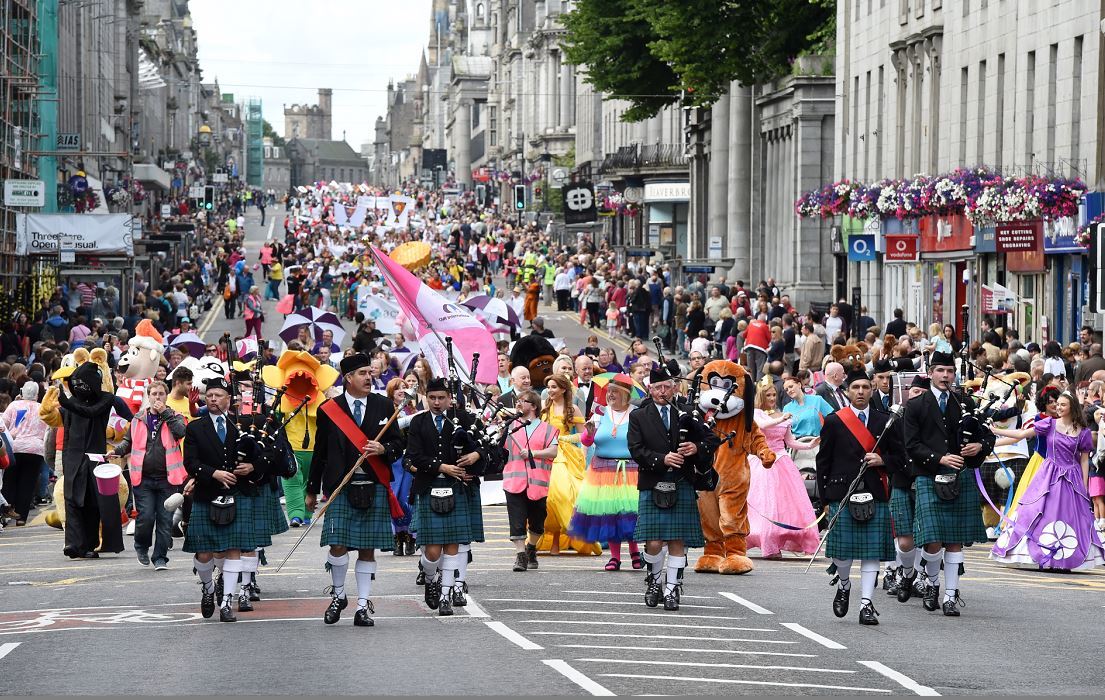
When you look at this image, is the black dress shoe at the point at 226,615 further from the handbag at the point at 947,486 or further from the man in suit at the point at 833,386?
the man in suit at the point at 833,386

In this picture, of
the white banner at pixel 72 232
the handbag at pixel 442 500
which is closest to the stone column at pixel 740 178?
the white banner at pixel 72 232

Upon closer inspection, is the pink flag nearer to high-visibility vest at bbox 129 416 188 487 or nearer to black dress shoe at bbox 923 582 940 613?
high-visibility vest at bbox 129 416 188 487

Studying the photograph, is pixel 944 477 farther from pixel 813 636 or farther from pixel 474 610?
pixel 474 610

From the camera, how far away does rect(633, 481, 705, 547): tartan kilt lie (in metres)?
14.3

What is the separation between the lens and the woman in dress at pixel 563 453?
17.5 metres

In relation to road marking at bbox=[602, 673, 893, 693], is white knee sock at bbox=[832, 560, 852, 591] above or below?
above

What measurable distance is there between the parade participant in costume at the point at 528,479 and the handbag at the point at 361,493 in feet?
10.6

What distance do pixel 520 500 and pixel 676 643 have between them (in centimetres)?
455

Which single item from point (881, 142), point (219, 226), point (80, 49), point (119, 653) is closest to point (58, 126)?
point (80, 49)

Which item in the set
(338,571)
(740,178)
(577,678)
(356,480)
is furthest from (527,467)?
(740,178)

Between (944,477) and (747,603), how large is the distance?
162 centimetres

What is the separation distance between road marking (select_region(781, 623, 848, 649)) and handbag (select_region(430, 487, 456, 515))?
7.50 feet

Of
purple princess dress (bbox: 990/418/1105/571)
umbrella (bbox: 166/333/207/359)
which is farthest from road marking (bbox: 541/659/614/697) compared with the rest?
umbrella (bbox: 166/333/207/359)

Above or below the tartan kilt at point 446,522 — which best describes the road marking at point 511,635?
below
